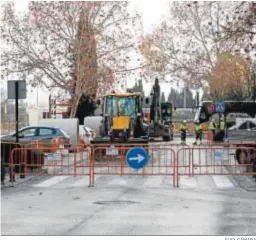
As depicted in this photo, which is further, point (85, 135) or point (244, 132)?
point (85, 135)

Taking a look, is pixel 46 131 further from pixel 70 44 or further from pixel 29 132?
pixel 70 44

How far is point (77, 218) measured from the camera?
477 inches

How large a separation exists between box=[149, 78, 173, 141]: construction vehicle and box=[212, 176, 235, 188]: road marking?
2357cm

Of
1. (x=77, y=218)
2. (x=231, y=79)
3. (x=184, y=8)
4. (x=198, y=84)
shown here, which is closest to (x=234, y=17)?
(x=77, y=218)

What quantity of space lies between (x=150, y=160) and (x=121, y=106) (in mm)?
9219

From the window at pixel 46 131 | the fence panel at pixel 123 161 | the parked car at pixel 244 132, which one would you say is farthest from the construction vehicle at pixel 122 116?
the fence panel at pixel 123 161

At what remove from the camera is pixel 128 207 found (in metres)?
13.7

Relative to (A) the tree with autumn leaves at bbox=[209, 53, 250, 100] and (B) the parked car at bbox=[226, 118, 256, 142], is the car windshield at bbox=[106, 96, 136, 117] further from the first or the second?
(A) the tree with autumn leaves at bbox=[209, 53, 250, 100]

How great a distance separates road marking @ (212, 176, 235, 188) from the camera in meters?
18.2

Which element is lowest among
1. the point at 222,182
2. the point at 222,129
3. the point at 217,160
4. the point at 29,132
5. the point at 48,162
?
the point at 222,182

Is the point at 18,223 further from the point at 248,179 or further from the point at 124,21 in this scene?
the point at 124,21

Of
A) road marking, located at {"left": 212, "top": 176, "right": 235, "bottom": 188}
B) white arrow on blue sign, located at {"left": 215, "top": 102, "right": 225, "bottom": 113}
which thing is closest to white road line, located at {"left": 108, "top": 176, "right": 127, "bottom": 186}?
road marking, located at {"left": 212, "top": 176, "right": 235, "bottom": 188}

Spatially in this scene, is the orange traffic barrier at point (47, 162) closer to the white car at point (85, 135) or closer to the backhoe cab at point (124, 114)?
the backhoe cab at point (124, 114)

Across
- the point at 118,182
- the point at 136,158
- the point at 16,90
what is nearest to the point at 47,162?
the point at 16,90
